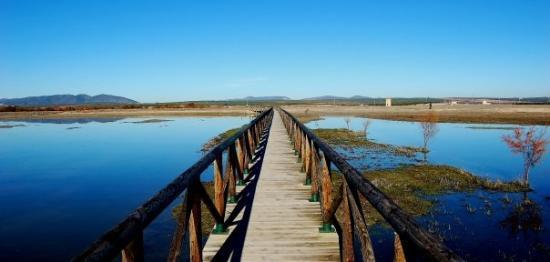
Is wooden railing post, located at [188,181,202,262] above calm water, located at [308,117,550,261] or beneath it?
above

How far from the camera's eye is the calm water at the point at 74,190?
11.2m

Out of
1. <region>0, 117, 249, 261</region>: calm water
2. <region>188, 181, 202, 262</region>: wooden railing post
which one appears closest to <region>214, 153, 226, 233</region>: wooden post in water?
<region>188, 181, 202, 262</region>: wooden railing post

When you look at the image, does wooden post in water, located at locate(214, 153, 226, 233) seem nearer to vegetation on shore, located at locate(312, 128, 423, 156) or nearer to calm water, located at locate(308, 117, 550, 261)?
calm water, located at locate(308, 117, 550, 261)

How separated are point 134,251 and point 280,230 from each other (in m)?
3.42

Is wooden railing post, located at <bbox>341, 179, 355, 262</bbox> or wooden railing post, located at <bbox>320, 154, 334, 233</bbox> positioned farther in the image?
wooden railing post, located at <bbox>320, 154, 334, 233</bbox>

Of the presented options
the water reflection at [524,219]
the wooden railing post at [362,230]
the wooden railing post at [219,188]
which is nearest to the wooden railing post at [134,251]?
the wooden railing post at [362,230]

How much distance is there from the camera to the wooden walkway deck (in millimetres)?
5047

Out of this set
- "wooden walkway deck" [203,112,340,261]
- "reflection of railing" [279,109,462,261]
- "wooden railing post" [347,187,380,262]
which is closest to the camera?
"reflection of railing" [279,109,462,261]

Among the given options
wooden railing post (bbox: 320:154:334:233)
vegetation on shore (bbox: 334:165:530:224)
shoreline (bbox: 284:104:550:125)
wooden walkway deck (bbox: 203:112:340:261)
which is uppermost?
wooden railing post (bbox: 320:154:334:233)

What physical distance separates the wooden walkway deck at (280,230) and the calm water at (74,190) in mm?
3996

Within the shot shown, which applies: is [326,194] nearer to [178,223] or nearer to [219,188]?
[219,188]

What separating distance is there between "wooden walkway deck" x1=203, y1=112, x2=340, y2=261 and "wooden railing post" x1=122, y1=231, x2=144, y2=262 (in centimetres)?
224

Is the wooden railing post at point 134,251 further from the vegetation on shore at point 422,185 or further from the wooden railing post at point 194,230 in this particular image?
the vegetation on shore at point 422,185

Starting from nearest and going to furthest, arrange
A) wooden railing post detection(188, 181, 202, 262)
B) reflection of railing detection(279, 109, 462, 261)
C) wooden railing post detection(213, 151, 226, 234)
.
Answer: reflection of railing detection(279, 109, 462, 261) < wooden railing post detection(188, 181, 202, 262) < wooden railing post detection(213, 151, 226, 234)
